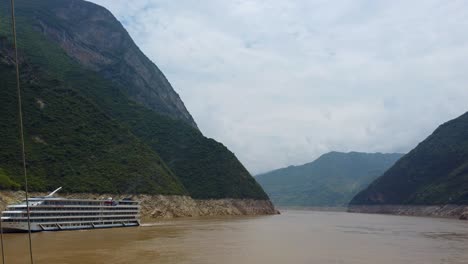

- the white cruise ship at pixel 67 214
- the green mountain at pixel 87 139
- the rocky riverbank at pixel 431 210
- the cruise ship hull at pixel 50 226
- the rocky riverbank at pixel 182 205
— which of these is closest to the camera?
the cruise ship hull at pixel 50 226

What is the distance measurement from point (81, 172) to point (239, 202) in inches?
2144

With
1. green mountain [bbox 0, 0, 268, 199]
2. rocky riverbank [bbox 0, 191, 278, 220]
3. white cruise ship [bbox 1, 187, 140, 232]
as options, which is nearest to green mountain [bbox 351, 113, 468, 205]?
rocky riverbank [bbox 0, 191, 278, 220]

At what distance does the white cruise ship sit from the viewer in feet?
183

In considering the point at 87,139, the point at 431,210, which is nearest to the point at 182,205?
the point at 87,139

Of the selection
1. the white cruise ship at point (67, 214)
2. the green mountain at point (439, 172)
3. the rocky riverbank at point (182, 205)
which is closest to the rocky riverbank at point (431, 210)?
the green mountain at point (439, 172)

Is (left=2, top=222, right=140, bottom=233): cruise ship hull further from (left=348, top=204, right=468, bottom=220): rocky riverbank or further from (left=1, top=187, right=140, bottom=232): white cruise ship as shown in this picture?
(left=348, top=204, right=468, bottom=220): rocky riverbank

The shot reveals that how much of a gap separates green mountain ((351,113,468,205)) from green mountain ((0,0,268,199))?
60137mm

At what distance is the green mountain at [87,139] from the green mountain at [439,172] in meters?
60.1

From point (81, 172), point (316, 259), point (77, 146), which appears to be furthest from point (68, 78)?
point (316, 259)

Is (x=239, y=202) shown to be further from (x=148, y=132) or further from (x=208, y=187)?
(x=148, y=132)

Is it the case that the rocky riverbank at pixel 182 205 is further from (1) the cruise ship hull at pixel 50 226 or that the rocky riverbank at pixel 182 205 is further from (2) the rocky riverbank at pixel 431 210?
(2) the rocky riverbank at pixel 431 210

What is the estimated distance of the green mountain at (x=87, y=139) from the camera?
8688cm

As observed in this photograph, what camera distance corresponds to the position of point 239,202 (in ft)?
433

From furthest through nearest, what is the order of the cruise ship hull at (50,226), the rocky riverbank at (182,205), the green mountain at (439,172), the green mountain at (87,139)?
the green mountain at (439,172)
the green mountain at (87,139)
the rocky riverbank at (182,205)
the cruise ship hull at (50,226)
